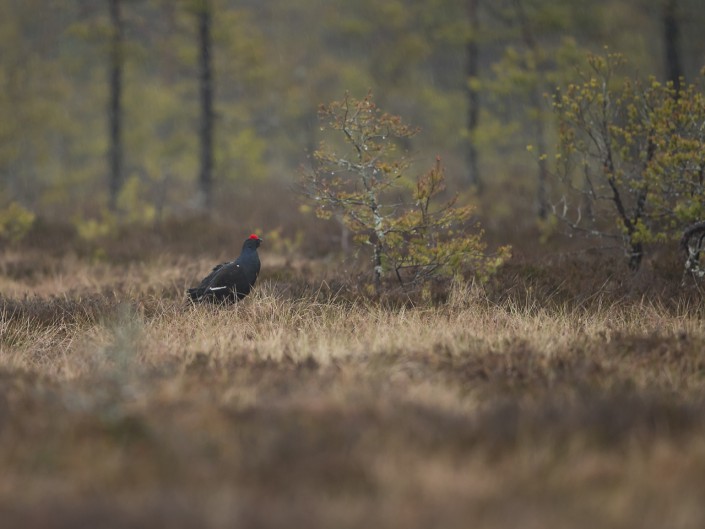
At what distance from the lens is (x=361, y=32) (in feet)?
70.5

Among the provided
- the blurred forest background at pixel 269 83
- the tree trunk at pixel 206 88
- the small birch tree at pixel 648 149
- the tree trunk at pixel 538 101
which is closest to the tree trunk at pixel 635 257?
the small birch tree at pixel 648 149

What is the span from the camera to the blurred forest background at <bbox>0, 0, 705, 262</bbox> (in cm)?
1564

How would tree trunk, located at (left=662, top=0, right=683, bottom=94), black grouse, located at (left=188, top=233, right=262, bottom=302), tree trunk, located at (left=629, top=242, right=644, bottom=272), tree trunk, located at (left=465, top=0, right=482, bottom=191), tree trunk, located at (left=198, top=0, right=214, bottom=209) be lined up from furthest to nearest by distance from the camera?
tree trunk, located at (left=198, top=0, right=214, bottom=209)
tree trunk, located at (left=465, top=0, right=482, bottom=191)
tree trunk, located at (left=662, top=0, right=683, bottom=94)
tree trunk, located at (left=629, top=242, right=644, bottom=272)
black grouse, located at (left=188, top=233, right=262, bottom=302)

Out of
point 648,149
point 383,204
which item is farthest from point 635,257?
point 383,204

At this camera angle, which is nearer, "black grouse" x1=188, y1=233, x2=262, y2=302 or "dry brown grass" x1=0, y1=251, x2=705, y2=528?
"dry brown grass" x1=0, y1=251, x2=705, y2=528

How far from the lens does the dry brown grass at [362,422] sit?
3.05 meters

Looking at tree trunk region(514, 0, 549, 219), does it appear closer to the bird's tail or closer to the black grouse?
the black grouse

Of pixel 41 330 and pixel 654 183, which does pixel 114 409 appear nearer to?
pixel 41 330

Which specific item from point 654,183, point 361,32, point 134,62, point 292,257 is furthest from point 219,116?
point 654,183

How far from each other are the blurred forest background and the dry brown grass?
657 cm

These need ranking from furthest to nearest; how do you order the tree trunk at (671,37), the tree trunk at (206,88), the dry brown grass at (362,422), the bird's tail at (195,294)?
the tree trunk at (206,88) → the tree trunk at (671,37) → the bird's tail at (195,294) → the dry brown grass at (362,422)

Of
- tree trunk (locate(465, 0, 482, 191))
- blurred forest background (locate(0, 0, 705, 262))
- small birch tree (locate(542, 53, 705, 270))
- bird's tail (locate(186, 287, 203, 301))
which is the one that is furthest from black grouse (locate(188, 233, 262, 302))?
tree trunk (locate(465, 0, 482, 191))

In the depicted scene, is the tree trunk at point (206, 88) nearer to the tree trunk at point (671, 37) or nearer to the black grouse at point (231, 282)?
the tree trunk at point (671, 37)

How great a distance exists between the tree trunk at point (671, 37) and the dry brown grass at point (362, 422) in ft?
27.1
